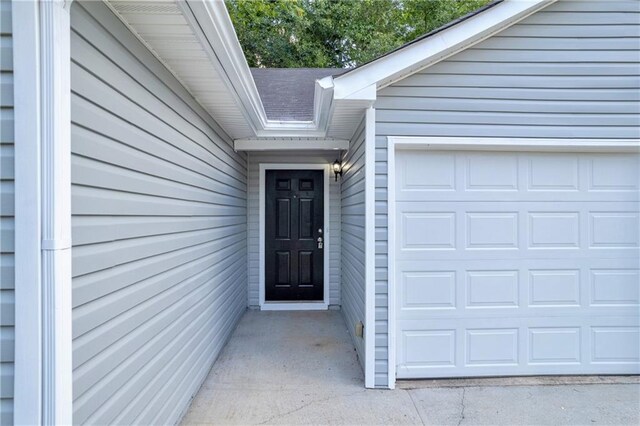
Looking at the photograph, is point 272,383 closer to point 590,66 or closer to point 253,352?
point 253,352

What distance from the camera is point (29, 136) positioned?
114 centimetres

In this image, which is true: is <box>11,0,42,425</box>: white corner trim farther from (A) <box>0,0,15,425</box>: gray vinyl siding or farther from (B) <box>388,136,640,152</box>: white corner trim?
(B) <box>388,136,640,152</box>: white corner trim

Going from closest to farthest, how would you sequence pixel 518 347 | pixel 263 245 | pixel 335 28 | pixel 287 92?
pixel 518 347 → pixel 263 245 → pixel 287 92 → pixel 335 28

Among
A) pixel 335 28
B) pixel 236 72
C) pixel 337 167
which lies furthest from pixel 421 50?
pixel 335 28

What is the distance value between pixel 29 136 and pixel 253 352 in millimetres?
2933

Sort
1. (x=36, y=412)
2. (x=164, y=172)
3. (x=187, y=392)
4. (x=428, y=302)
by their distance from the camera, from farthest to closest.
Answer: (x=428, y=302) → (x=187, y=392) → (x=164, y=172) → (x=36, y=412)

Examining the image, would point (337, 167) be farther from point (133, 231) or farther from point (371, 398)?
point (133, 231)

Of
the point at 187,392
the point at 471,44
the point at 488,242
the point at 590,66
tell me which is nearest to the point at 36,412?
the point at 187,392

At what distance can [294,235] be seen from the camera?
518 cm

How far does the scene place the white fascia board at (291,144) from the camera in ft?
13.9

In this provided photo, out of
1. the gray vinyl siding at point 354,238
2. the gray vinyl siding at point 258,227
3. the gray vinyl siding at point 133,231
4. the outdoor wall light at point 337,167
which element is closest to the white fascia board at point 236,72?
the gray vinyl siding at point 133,231

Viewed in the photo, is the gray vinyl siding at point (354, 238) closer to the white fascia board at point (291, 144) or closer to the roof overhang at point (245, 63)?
the white fascia board at point (291, 144)

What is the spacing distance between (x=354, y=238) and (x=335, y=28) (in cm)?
983

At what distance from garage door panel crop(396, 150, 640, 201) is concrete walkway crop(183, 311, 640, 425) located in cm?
156
